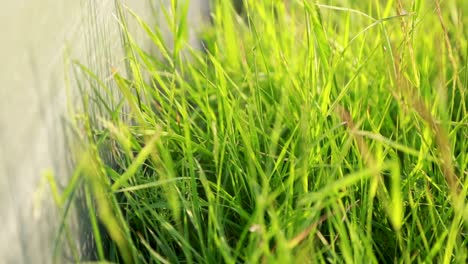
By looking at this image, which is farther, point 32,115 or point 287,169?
point 287,169

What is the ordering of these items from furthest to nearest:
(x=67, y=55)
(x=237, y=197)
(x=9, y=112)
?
(x=237, y=197), (x=67, y=55), (x=9, y=112)

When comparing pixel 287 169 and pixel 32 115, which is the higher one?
pixel 32 115

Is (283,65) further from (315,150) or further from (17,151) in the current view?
(17,151)

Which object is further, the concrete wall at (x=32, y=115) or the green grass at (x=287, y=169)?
the green grass at (x=287, y=169)

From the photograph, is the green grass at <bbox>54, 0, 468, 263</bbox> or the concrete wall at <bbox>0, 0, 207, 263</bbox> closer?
the concrete wall at <bbox>0, 0, 207, 263</bbox>

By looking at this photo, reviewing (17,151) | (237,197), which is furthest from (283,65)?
(17,151)

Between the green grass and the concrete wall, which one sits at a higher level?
the concrete wall

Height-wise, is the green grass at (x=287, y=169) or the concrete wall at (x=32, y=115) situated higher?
the concrete wall at (x=32, y=115)

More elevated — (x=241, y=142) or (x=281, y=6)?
(x=281, y=6)
